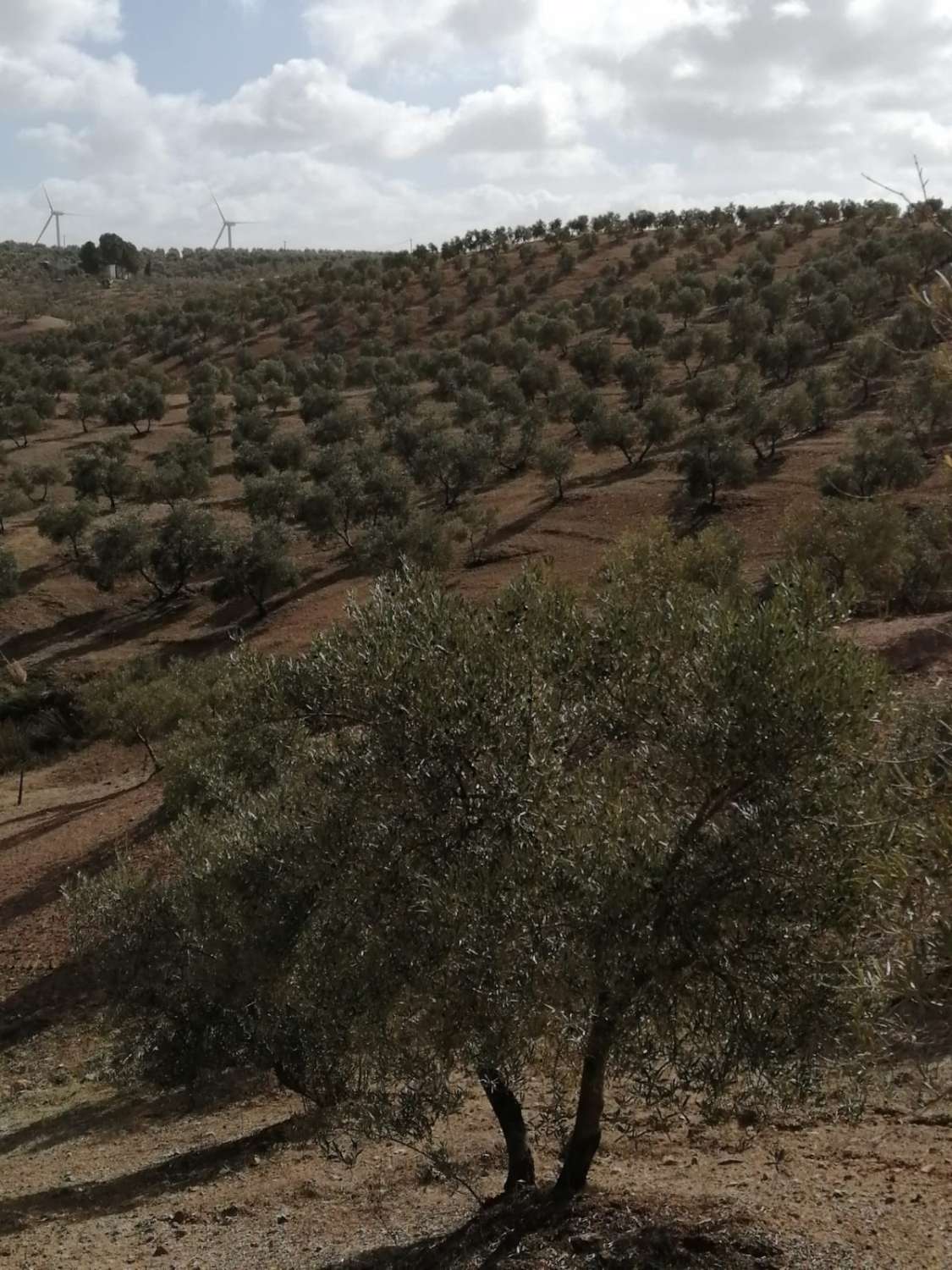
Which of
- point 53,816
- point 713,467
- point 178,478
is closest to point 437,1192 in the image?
point 53,816

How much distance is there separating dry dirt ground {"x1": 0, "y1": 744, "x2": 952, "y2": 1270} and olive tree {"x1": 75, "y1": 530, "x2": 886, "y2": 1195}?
1.06m

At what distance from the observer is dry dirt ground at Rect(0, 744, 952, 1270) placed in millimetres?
9836

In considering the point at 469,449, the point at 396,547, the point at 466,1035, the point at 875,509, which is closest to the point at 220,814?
the point at 466,1035

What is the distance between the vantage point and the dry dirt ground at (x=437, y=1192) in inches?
387

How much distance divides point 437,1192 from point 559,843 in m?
5.83

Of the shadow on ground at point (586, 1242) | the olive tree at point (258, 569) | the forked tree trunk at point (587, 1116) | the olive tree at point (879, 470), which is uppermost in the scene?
the olive tree at point (879, 470)

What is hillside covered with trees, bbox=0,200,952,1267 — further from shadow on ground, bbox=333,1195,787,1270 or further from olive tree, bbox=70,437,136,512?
olive tree, bbox=70,437,136,512

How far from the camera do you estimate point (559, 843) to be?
29.3ft

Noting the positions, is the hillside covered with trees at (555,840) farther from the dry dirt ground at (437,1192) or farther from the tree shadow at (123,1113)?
the tree shadow at (123,1113)

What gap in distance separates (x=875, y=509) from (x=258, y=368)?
6593 cm

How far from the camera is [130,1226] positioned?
12945 millimetres

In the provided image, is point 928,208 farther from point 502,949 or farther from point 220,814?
point 220,814

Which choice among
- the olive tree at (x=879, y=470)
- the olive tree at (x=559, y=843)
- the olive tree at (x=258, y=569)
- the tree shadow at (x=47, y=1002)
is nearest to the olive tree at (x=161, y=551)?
the olive tree at (x=258, y=569)

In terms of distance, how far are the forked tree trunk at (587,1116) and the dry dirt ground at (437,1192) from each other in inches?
11.9
